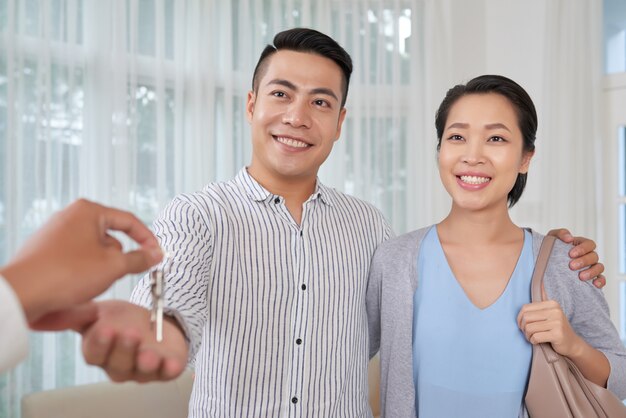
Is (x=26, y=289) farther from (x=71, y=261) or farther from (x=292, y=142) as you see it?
(x=292, y=142)

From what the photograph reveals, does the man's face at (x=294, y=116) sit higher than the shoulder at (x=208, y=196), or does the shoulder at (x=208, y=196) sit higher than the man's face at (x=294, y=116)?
the man's face at (x=294, y=116)

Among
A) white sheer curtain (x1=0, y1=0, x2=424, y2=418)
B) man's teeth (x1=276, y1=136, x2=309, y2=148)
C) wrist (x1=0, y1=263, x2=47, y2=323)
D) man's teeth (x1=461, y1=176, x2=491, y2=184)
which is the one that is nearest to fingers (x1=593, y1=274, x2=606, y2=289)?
man's teeth (x1=461, y1=176, x2=491, y2=184)

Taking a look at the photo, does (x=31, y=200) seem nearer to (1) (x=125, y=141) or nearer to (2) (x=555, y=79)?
(1) (x=125, y=141)

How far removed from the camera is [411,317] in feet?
5.52

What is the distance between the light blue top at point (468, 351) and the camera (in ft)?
5.29

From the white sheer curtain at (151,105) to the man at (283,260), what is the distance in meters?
1.43

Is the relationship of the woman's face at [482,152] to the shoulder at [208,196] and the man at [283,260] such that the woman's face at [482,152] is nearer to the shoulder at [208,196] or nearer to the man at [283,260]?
the man at [283,260]

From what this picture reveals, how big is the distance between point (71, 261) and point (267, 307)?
92cm

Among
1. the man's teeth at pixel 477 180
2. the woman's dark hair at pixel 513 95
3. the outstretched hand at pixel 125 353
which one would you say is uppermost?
the woman's dark hair at pixel 513 95

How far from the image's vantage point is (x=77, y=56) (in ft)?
9.86

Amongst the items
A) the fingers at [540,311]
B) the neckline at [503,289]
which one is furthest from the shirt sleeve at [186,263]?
the fingers at [540,311]

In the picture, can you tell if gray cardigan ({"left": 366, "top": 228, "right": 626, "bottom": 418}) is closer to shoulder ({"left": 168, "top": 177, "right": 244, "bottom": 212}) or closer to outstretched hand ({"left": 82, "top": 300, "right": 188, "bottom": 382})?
shoulder ({"left": 168, "top": 177, "right": 244, "bottom": 212})

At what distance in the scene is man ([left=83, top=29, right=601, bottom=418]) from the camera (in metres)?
1.60

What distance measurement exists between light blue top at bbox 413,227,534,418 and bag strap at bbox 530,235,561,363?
4 cm
